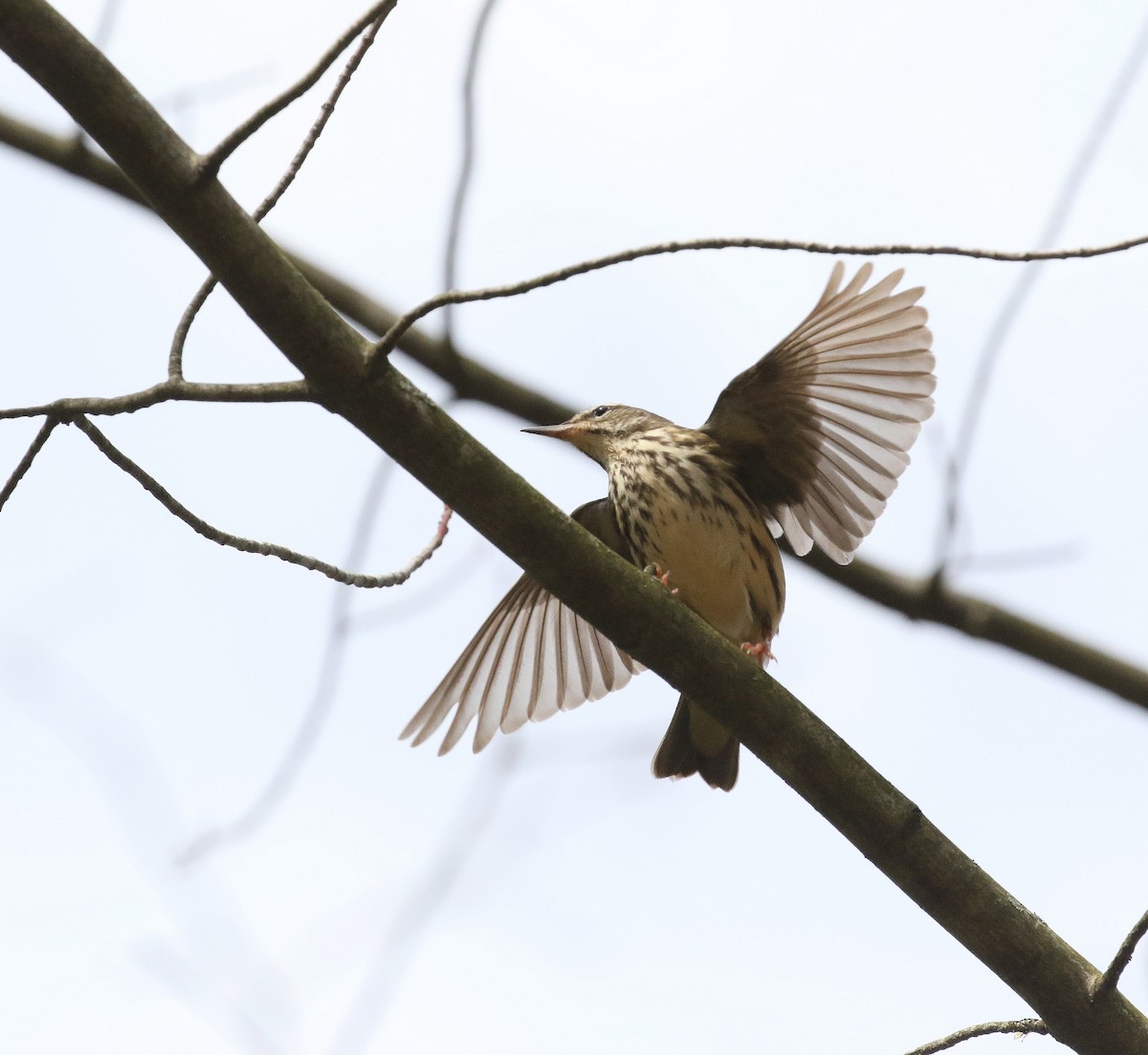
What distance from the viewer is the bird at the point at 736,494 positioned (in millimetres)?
4754

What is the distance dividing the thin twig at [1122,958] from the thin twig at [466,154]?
8.54 ft

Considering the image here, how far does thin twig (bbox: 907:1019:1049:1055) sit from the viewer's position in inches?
114

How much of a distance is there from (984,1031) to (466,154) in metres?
2.72

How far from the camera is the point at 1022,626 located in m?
5.06

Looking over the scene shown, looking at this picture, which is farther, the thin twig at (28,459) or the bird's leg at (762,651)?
the bird's leg at (762,651)

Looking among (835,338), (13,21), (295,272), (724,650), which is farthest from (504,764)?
(13,21)

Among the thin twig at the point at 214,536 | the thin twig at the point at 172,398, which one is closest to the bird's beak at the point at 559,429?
the thin twig at the point at 214,536

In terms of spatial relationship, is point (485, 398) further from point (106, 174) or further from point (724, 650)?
point (724, 650)

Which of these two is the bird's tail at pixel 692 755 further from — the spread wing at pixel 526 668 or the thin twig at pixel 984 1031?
the thin twig at pixel 984 1031

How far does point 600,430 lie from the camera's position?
561 cm

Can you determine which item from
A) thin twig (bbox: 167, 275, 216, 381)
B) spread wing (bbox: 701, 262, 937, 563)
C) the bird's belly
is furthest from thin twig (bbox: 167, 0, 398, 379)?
the bird's belly

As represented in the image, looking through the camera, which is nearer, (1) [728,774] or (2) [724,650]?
(2) [724,650]

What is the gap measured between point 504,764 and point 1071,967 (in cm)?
253

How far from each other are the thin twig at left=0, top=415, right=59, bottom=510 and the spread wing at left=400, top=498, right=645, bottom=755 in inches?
112
